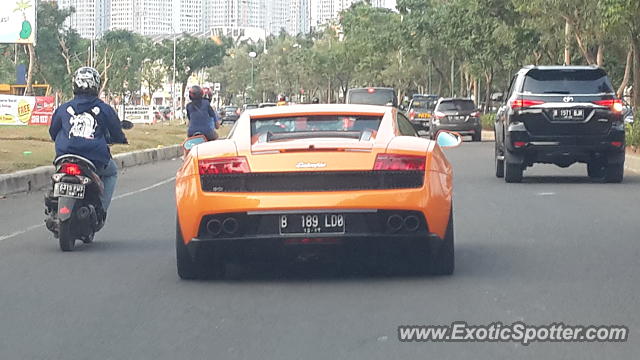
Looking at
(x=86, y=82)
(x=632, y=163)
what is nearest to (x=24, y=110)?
(x=632, y=163)

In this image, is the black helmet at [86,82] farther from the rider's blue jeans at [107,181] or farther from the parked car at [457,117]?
the parked car at [457,117]

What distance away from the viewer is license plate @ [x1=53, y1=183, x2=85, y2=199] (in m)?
12.1

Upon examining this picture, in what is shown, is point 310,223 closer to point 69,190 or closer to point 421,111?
point 69,190

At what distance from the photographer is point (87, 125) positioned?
12.7 m

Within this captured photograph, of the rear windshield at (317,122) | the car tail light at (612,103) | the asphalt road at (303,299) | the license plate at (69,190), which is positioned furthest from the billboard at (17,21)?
the rear windshield at (317,122)

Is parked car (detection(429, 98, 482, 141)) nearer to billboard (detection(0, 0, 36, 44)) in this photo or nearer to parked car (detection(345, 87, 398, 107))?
parked car (detection(345, 87, 398, 107))

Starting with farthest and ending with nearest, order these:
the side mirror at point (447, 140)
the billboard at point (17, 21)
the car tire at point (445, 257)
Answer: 1. the billboard at point (17, 21)
2. the side mirror at point (447, 140)
3. the car tire at point (445, 257)

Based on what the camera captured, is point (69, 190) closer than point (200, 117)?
Yes

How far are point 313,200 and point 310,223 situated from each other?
167mm

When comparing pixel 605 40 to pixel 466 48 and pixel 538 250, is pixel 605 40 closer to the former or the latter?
pixel 466 48

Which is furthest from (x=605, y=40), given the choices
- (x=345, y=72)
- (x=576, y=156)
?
(x=345, y=72)

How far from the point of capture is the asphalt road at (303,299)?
7.38 m

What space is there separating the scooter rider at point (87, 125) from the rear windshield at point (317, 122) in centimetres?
252

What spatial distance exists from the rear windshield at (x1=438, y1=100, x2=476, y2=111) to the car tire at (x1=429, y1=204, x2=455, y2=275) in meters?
38.1
